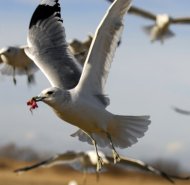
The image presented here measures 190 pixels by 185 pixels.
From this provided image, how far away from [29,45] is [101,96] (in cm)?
116

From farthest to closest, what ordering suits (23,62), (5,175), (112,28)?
1. (5,175)
2. (23,62)
3. (112,28)

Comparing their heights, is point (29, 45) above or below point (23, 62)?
above

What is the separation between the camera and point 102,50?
26.7ft

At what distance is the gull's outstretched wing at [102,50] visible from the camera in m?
7.98

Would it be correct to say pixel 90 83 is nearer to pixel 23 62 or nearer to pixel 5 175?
pixel 23 62

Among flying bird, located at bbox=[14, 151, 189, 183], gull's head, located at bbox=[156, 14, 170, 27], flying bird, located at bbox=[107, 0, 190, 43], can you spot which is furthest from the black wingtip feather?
gull's head, located at bbox=[156, 14, 170, 27]

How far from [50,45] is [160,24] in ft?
18.6

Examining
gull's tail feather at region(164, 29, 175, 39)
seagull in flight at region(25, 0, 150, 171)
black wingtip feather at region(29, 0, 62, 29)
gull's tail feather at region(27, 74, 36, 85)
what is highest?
black wingtip feather at region(29, 0, 62, 29)

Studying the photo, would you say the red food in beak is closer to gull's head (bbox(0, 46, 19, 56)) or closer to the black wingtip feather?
the black wingtip feather

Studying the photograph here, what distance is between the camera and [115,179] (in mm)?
27766

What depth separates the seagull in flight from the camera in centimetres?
779

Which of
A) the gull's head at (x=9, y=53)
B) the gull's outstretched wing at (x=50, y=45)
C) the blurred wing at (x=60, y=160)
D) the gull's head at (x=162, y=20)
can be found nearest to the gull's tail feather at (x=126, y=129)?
the gull's outstretched wing at (x=50, y=45)

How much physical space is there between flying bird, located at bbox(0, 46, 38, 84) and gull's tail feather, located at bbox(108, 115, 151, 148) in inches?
175

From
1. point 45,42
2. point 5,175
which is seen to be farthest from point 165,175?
point 5,175
